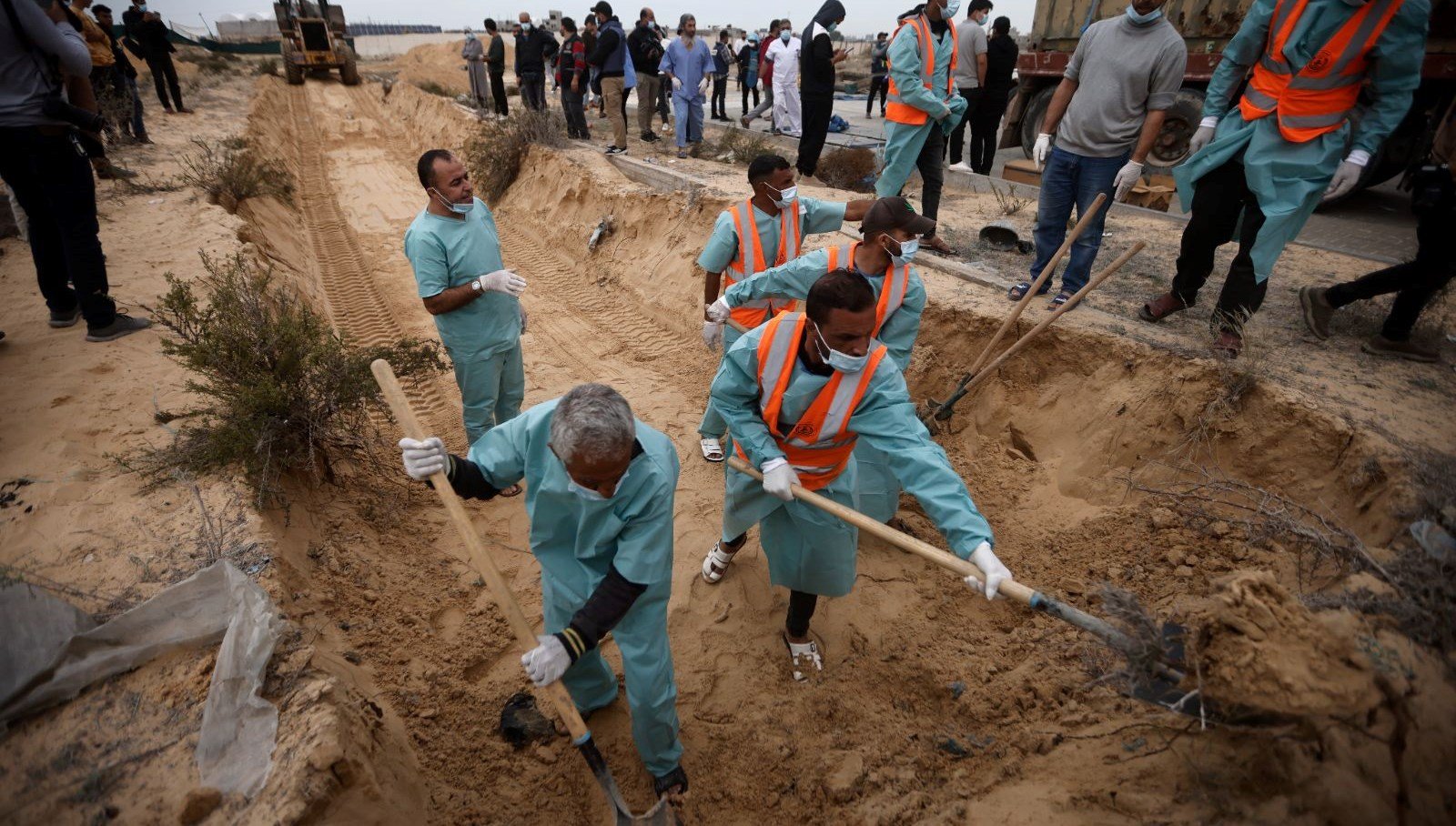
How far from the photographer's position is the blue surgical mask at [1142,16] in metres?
3.90

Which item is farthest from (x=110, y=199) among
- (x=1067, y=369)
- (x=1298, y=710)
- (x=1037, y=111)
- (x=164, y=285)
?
(x=1037, y=111)

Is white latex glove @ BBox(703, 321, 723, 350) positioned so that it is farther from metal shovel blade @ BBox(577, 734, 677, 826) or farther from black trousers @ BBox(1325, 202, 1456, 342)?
black trousers @ BBox(1325, 202, 1456, 342)

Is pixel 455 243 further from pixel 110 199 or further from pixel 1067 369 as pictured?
pixel 110 199

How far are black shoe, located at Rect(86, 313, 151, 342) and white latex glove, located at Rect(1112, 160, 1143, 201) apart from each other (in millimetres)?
6207

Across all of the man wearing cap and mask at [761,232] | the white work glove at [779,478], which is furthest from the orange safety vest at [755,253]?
the white work glove at [779,478]

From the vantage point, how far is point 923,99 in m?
5.25

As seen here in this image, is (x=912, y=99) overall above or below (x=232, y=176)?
above

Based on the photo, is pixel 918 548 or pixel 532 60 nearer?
pixel 918 548

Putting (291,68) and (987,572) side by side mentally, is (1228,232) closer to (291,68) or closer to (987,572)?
(987,572)

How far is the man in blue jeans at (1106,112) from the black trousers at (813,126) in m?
3.72

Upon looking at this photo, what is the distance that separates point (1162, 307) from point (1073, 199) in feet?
3.10

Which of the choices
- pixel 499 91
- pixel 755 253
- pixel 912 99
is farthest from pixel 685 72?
pixel 755 253

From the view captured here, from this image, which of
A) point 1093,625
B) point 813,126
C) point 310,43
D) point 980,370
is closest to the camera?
point 1093,625

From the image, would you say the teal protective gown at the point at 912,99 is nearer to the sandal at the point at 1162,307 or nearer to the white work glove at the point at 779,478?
the sandal at the point at 1162,307
